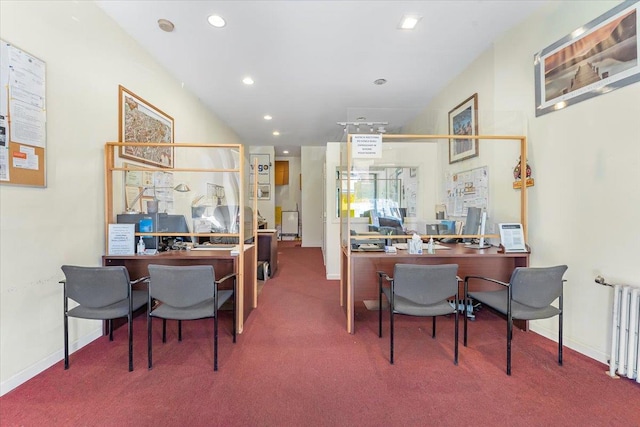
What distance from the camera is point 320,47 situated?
3.07m

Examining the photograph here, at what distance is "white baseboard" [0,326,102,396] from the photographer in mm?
1822

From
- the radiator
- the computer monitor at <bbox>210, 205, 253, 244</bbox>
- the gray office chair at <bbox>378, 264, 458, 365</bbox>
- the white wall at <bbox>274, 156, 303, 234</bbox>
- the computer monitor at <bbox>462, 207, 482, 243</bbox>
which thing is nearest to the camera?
the radiator

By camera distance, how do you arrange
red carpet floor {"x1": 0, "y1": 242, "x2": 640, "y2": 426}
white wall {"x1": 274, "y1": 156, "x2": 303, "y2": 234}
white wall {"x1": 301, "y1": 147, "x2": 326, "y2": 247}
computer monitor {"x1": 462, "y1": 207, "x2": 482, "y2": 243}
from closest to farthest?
red carpet floor {"x1": 0, "y1": 242, "x2": 640, "y2": 426} → computer monitor {"x1": 462, "y1": 207, "x2": 482, "y2": 243} → white wall {"x1": 301, "y1": 147, "x2": 326, "y2": 247} → white wall {"x1": 274, "y1": 156, "x2": 303, "y2": 234}

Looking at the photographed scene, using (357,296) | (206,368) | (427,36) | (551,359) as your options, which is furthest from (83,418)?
(427,36)

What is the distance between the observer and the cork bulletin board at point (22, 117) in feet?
5.92

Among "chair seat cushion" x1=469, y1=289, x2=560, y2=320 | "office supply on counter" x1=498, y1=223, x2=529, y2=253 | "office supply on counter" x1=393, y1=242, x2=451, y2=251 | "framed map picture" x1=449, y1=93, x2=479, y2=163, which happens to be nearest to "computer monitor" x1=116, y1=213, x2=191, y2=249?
"office supply on counter" x1=393, y1=242, x2=451, y2=251

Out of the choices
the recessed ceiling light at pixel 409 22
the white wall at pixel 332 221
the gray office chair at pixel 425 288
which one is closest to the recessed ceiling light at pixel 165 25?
the recessed ceiling light at pixel 409 22

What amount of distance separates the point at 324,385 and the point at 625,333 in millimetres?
2097

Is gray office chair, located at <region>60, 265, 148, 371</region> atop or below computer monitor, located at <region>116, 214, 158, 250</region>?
below

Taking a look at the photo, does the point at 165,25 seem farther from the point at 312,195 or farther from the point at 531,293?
the point at 312,195

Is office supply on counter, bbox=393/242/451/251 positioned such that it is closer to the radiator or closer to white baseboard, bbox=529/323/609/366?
white baseboard, bbox=529/323/609/366

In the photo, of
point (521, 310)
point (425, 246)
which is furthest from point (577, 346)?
point (425, 246)

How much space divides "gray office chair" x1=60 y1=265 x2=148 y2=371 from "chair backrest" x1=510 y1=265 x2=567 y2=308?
2815 millimetres

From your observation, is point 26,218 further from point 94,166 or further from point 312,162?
point 312,162
